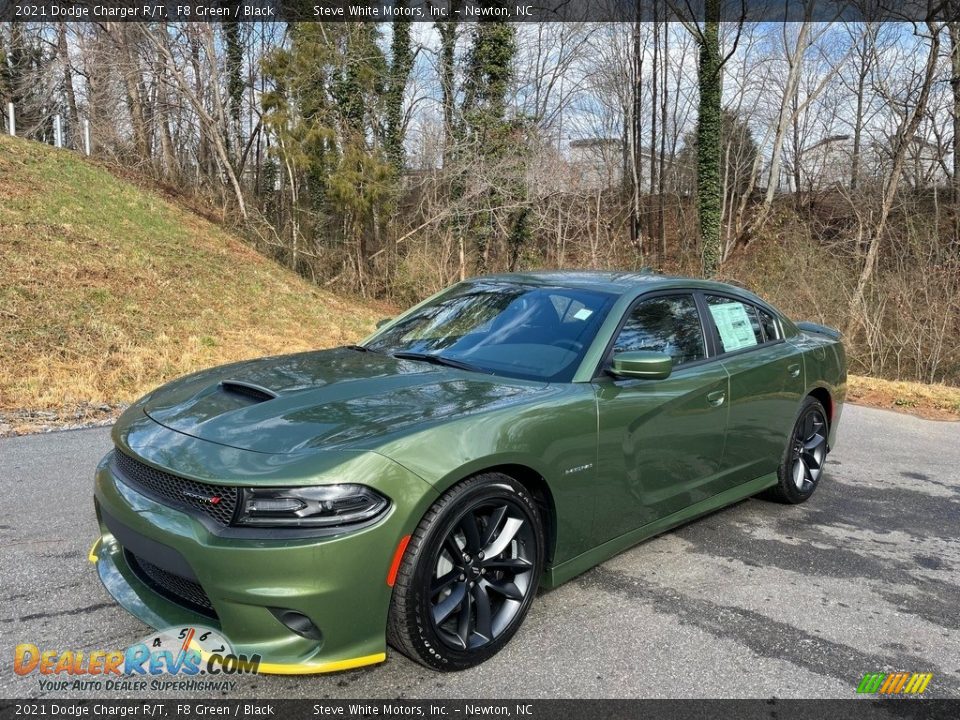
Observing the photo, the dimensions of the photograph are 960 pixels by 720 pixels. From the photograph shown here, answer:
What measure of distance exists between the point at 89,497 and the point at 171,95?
2180 cm

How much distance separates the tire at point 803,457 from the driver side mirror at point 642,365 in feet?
5.98

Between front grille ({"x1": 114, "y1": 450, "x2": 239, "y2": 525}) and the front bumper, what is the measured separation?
44 millimetres

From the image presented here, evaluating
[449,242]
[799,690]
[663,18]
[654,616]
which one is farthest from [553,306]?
[663,18]

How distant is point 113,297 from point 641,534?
463 inches

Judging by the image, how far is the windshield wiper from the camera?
3.45 metres

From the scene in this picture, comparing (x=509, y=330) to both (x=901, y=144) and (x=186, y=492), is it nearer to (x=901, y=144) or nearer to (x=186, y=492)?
(x=186, y=492)

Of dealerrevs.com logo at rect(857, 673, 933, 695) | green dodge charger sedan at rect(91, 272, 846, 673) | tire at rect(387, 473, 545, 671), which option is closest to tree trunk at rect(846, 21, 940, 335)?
green dodge charger sedan at rect(91, 272, 846, 673)

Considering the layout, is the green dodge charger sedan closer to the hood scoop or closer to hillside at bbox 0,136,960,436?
the hood scoop

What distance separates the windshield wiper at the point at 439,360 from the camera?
11.3ft

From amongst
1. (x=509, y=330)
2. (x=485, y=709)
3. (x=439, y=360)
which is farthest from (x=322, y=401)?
(x=485, y=709)

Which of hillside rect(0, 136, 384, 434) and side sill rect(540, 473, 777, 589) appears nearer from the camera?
side sill rect(540, 473, 777, 589)

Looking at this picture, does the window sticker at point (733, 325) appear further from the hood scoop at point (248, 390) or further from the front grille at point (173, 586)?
the front grille at point (173, 586)

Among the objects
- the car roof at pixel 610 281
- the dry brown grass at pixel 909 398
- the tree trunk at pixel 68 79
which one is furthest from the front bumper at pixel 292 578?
the tree trunk at pixel 68 79

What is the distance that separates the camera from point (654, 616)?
320cm
